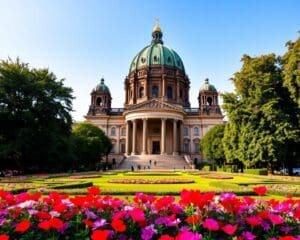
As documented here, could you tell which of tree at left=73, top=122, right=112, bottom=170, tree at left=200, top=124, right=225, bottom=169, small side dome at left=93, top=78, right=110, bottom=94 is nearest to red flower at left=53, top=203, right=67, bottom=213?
tree at left=73, top=122, right=112, bottom=170

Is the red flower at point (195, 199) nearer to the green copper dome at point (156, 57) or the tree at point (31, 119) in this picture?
the tree at point (31, 119)

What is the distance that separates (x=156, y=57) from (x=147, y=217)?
277ft

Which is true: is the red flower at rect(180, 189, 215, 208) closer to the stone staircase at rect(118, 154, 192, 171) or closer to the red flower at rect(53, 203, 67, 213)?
the red flower at rect(53, 203, 67, 213)

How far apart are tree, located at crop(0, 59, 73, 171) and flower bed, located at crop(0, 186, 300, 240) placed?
3106 cm

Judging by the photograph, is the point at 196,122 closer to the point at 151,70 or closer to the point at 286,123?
the point at 151,70

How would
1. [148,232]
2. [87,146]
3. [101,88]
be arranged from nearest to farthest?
1. [148,232]
2. [87,146]
3. [101,88]

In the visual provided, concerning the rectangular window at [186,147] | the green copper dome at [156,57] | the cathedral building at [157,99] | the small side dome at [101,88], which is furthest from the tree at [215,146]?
the small side dome at [101,88]

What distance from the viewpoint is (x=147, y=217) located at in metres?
4.46

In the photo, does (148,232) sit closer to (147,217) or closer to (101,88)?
(147,217)

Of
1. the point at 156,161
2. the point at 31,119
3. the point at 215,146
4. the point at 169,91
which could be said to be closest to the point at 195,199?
the point at 31,119

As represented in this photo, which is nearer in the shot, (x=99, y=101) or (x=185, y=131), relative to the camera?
(x=185, y=131)

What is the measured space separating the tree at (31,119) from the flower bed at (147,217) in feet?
102

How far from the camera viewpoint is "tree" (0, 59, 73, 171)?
35.1 meters

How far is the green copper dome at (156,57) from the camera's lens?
86.6m
